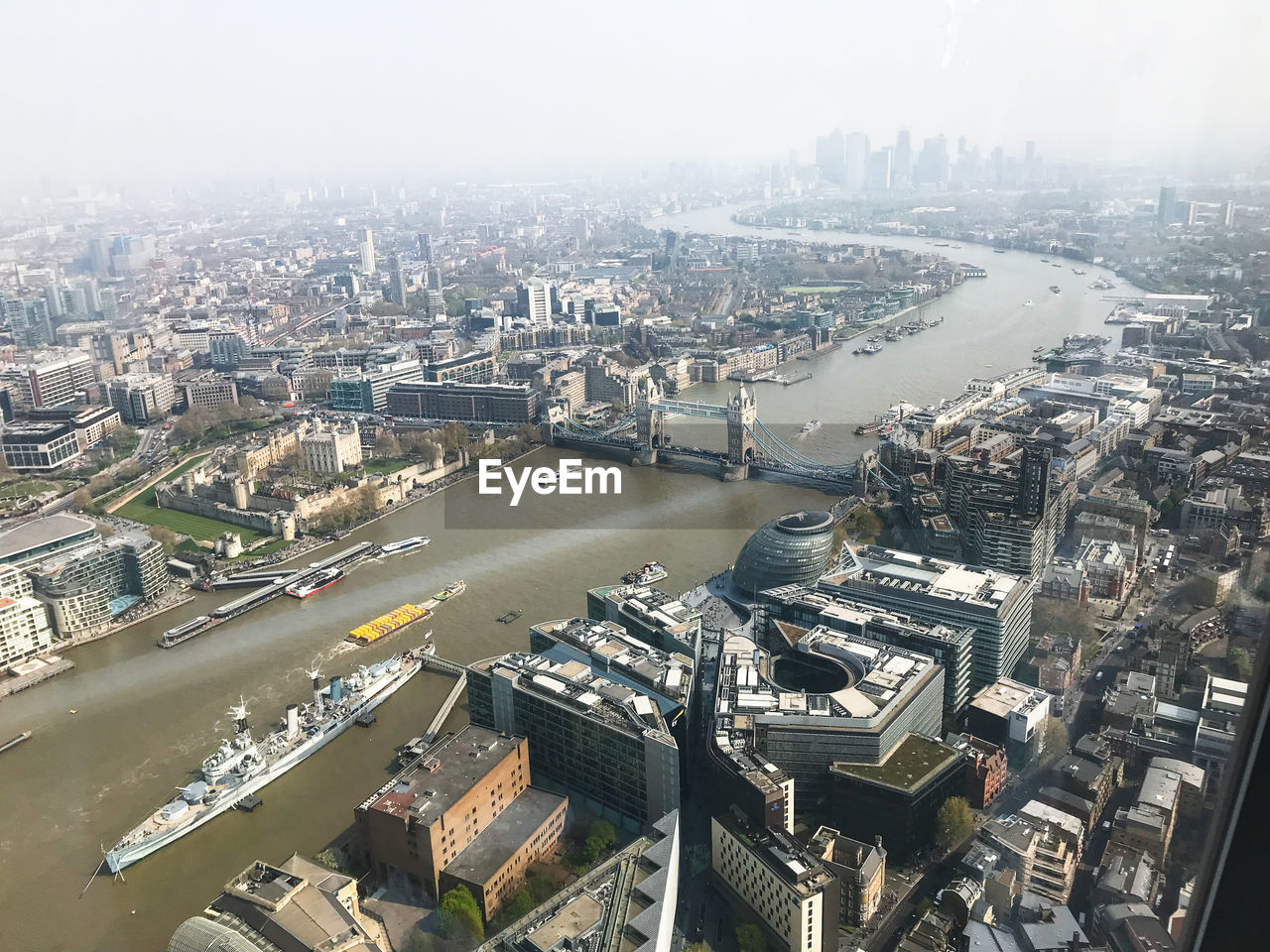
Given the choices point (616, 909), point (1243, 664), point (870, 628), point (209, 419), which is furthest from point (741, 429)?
point (1243, 664)

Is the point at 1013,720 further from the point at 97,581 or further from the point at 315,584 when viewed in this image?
the point at 97,581

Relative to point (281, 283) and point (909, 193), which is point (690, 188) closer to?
point (909, 193)

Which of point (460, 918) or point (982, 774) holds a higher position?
point (982, 774)

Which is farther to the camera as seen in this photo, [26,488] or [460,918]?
[26,488]

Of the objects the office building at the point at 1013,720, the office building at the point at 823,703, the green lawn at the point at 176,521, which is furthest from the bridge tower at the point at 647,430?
the office building at the point at 1013,720

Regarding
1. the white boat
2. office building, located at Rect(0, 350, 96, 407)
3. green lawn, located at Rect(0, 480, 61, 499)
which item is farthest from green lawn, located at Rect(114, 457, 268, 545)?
office building, located at Rect(0, 350, 96, 407)

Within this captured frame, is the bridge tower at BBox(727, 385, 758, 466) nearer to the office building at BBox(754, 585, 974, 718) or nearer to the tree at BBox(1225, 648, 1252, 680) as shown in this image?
the office building at BBox(754, 585, 974, 718)

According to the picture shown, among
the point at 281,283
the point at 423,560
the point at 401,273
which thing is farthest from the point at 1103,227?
the point at 281,283
